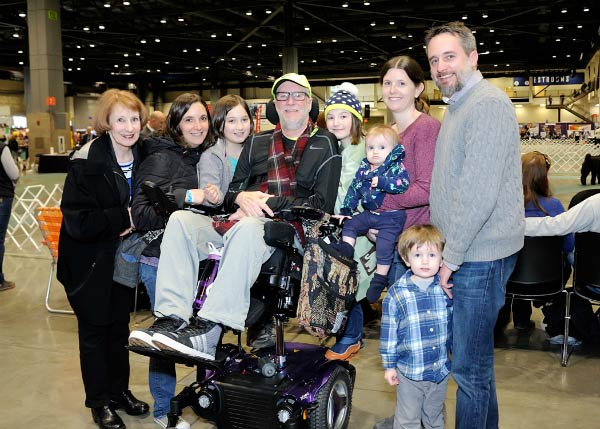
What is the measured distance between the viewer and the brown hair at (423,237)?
268 cm

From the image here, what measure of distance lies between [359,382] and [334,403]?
0.95m

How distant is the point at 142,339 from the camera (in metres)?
2.61

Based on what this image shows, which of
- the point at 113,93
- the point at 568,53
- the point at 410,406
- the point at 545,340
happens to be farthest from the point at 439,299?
the point at 568,53

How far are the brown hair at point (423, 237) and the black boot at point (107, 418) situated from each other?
1.86 metres

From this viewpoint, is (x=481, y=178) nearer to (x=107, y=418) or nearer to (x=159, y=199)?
(x=159, y=199)

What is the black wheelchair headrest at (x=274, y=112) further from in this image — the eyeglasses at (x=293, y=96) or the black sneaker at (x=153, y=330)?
the black sneaker at (x=153, y=330)

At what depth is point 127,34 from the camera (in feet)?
90.1

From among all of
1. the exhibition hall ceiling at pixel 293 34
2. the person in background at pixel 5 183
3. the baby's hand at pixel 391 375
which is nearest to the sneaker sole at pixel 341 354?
the baby's hand at pixel 391 375

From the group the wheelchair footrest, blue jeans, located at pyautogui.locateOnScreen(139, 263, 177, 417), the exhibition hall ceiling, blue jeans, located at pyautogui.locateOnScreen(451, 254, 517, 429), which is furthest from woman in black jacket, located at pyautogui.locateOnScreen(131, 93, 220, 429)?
the exhibition hall ceiling

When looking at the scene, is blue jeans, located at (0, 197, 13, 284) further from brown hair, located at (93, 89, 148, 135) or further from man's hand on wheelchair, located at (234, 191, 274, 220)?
man's hand on wheelchair, located at (234, 191, 274, 220)

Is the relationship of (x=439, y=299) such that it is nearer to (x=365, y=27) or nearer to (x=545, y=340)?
(x=545, y=340)

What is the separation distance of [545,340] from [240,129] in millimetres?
3042

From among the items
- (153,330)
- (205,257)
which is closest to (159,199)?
(205,257)

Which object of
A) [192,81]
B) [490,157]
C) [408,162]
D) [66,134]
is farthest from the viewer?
[192,81]
